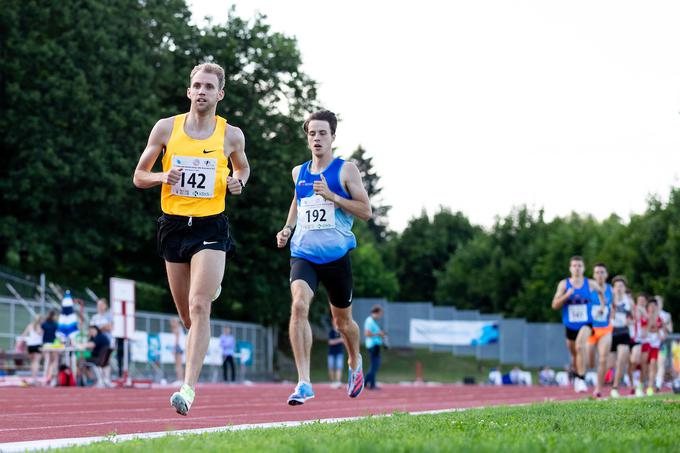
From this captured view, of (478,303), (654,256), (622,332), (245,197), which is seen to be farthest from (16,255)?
(478,303)

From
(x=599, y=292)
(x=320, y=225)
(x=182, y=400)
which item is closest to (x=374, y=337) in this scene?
(x=599, y=292)

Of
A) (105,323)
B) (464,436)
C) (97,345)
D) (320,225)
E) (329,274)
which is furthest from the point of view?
(105,323)

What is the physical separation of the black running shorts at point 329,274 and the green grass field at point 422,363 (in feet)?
142

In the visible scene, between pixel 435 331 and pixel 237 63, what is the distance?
2094 centimetres

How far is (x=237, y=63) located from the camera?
45.7 m

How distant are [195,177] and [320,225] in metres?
2.04

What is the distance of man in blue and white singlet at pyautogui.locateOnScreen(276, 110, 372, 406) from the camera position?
→ 10.8 m

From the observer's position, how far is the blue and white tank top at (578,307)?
18.5 m

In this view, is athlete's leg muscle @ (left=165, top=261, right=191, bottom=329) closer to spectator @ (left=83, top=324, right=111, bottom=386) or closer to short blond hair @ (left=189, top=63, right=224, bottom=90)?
short blond hair @ (left=189, top=63, right=224, bottom=90)

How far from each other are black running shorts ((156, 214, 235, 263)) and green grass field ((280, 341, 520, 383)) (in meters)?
45.4

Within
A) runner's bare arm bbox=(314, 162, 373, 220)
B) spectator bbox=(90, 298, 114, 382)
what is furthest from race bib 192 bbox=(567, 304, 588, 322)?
spectator bbox=(90, 298, 114, 382)

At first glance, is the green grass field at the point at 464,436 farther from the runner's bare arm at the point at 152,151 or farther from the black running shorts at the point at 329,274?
the runner's bare arm at the point at 152,151

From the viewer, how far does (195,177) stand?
9.14 metres

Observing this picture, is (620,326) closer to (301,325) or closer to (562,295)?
(562,295)
